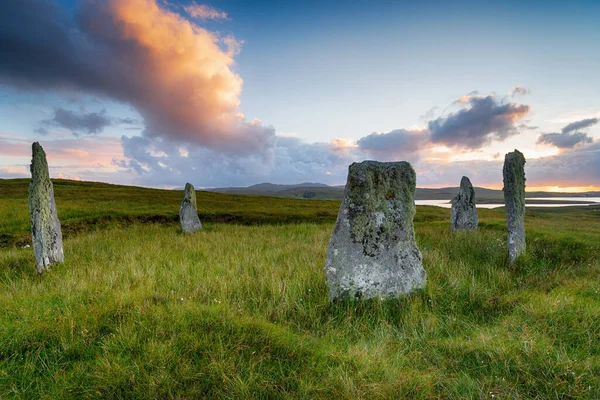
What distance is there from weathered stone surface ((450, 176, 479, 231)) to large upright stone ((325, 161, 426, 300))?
12396 millimetres

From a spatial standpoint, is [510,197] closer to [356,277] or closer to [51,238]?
[356,277]

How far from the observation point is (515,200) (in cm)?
1010

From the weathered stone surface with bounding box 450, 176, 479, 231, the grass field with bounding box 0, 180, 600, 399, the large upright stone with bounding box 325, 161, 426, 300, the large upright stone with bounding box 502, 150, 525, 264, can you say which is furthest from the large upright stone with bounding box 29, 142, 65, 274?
the weathered stone surface with bounding box 450, 176, 479, 231

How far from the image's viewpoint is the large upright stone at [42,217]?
8641 millimetres

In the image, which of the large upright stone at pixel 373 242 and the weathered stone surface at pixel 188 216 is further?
the weathered stone surface at pixel 188 216

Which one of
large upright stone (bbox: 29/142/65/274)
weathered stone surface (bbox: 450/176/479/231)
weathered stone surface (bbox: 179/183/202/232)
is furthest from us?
weathered stone surface (bbox: 179/183/202/232)

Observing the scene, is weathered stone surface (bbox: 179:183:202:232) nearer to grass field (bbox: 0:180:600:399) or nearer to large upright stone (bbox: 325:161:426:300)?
grass field (bbox: 0:180:600:399)

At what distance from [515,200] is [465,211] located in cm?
773

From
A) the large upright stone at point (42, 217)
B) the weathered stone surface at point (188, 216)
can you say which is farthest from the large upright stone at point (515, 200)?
the weathered stone surface at point (188, 216)

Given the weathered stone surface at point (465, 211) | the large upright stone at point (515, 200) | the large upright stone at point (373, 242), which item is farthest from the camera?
the weathered stone surface at point (465, 211)

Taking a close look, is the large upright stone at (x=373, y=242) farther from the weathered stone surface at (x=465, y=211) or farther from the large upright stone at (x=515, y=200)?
the weathered stone surface at (x=465, y=211)

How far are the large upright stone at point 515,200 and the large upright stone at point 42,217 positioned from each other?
14.4m

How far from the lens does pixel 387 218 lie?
22.2 feet

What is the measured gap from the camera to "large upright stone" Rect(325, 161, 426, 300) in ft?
21.2
